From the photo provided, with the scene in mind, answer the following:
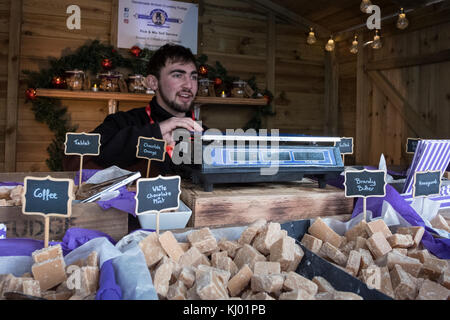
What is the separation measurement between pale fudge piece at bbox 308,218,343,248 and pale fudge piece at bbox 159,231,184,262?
39 centimetres

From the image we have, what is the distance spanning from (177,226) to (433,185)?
2.90 feet

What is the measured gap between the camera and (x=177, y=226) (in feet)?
3.38

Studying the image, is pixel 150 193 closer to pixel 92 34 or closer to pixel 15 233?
pixel 15 233

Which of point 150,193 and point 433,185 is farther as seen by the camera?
point 433,185

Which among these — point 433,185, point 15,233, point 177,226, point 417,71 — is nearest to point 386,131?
point 417,71

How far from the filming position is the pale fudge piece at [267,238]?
0.86 m

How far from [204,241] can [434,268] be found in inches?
20.5

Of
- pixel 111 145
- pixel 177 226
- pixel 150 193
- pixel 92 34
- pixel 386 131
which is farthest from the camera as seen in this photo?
pixel 386 131

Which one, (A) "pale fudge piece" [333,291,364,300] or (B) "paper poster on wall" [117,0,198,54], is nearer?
(A) "pale fudge piece" [333,291,364,300]

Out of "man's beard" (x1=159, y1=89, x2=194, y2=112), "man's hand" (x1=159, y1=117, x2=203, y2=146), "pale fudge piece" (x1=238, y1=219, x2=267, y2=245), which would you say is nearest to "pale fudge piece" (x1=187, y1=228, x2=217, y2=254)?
"pale fudge piece" (x1=238, y1=219, x2=267, y2=245)

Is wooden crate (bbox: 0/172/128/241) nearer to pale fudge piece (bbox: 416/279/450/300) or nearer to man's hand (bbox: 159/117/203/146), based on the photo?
pale fudge piece (bbox: 416/279/450/300)

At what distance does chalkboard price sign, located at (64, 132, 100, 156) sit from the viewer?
1.47 meters

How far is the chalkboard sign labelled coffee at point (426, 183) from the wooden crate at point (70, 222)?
933mm

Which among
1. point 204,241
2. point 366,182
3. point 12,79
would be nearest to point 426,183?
point 366,182
